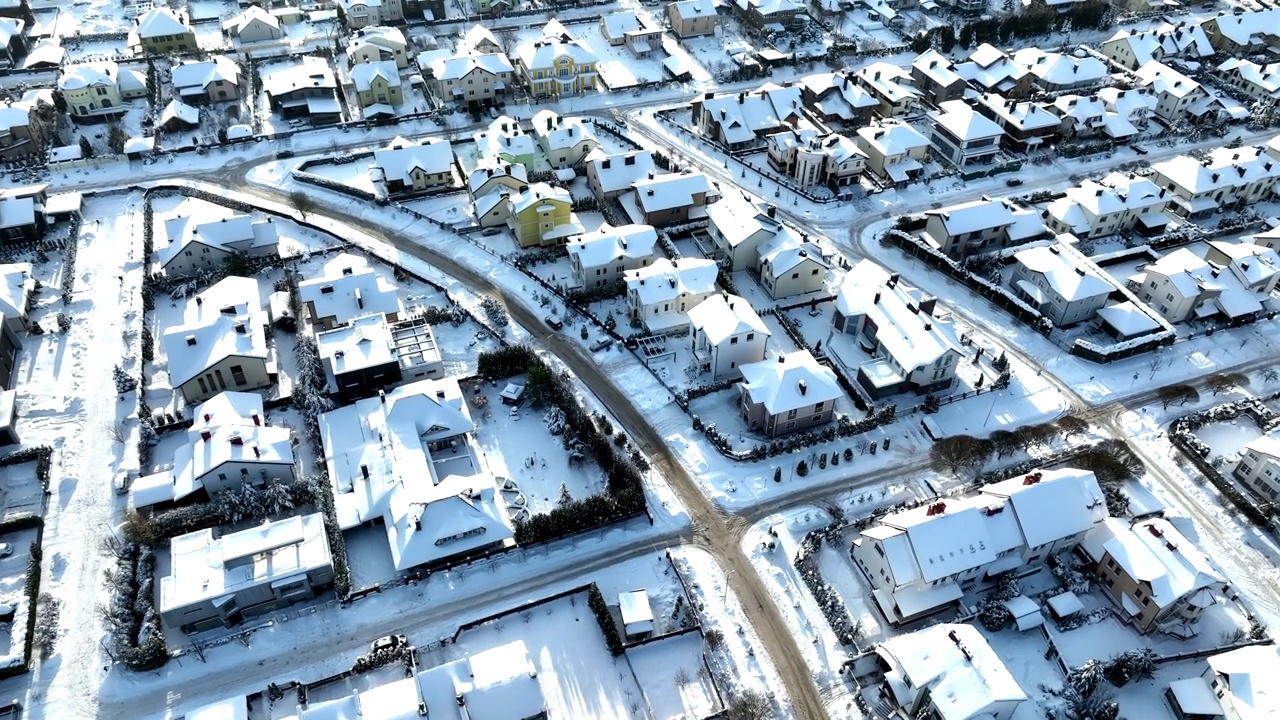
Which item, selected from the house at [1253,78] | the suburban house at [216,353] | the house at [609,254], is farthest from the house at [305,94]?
the house at [1253,78]

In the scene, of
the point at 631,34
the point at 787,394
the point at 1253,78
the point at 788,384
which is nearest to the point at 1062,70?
the point at 1253,78

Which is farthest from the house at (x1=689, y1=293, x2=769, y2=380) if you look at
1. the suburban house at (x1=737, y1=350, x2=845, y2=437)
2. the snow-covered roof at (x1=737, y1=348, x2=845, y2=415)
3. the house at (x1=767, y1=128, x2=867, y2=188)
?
the house at (x1=767, y1=128, x2=867, y2=188)

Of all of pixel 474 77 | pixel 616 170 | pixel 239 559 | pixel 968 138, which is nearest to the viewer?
pixel 239 559

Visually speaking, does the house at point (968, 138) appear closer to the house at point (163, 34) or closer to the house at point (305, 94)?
the house at point (305, 94)

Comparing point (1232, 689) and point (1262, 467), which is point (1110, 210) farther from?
point (1232, 689)

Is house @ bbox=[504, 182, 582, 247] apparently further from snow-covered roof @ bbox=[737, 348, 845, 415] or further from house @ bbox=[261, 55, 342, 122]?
house @ bbox=[261, 55, 342, 122]

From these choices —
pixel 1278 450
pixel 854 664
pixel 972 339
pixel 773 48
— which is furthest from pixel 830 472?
pixel 773 48
